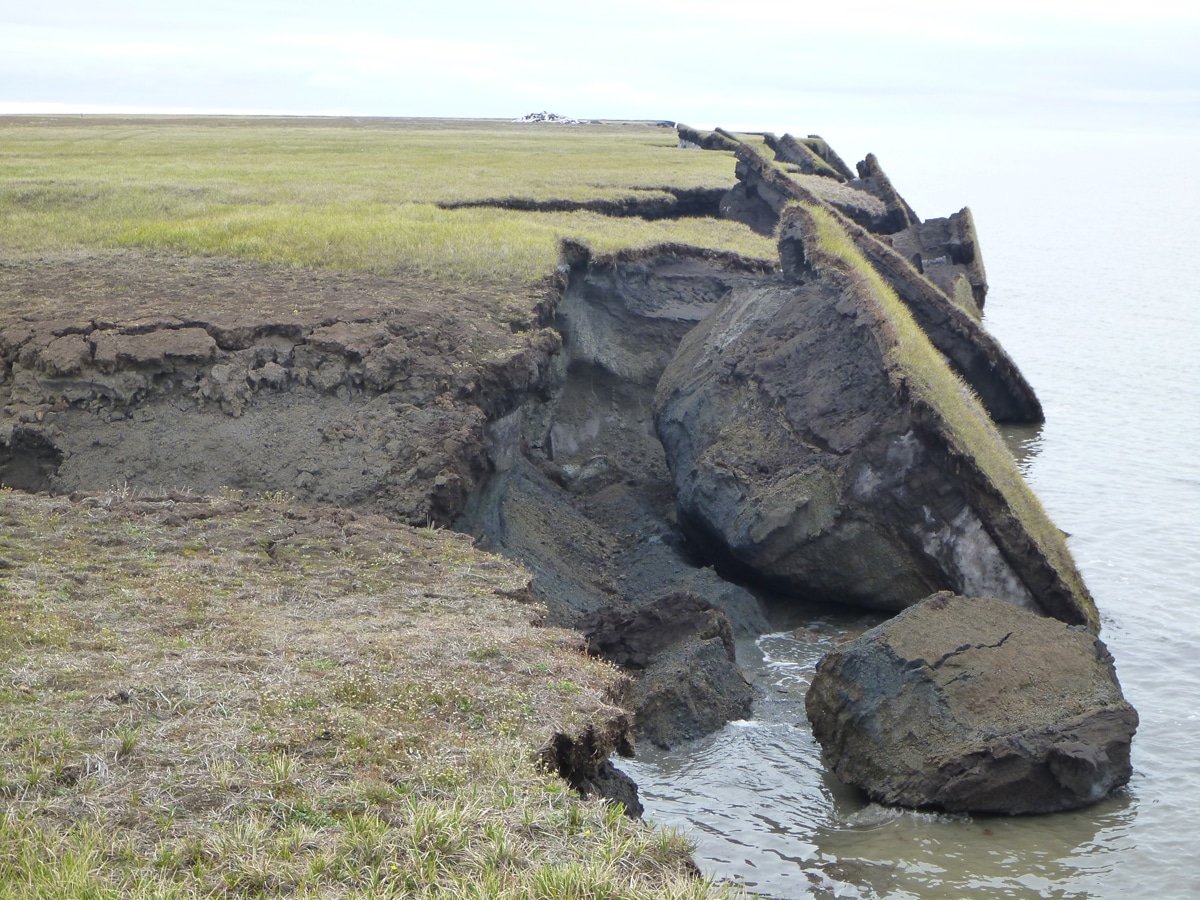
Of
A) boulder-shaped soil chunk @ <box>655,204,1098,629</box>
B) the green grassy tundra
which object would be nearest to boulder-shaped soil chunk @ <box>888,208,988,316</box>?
boulder-shaped soil chunk @ <box>655,204,1098,629</box>

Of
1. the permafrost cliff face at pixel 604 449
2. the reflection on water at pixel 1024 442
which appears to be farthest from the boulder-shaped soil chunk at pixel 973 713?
the reflection on water at pixel 1024 442

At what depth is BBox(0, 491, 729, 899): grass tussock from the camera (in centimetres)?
538

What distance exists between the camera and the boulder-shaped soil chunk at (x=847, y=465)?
42.9ft

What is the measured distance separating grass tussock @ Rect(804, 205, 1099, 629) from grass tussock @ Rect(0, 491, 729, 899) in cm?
558

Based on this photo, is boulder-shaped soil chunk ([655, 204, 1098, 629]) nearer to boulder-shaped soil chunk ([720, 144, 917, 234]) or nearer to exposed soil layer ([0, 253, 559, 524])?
exposed soil layer ([0, 253, 559, 524])

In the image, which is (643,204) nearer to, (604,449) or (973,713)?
(604,449)

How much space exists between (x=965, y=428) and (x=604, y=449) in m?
5.23

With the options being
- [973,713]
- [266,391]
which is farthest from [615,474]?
[973,713]

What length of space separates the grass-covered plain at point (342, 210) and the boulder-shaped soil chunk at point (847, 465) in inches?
132

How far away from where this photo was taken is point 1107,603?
1460 cm

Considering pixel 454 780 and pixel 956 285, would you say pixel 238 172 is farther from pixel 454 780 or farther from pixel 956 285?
pixel 454 780

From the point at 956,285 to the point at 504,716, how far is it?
25.6m

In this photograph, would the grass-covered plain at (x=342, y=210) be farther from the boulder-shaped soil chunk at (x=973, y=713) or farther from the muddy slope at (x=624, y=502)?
the boulder-shaped soil chunk at (x=973, y=713)

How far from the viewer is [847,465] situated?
44.9 ft
